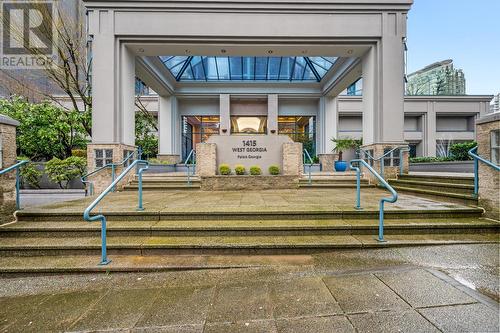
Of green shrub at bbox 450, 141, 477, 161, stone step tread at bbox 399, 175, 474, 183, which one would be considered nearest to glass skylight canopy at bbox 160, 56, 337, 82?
stone step tread at bbox 399, 175, 474, 183

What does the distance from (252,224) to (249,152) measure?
5.31 m

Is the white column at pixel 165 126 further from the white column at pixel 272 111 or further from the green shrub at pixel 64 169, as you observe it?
the white column at pixel 272 111

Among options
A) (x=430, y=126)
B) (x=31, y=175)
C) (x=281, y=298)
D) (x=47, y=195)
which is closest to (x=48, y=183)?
(x=31, y=175)

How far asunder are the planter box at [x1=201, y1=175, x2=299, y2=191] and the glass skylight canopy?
9207mm

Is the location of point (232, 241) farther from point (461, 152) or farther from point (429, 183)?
point (461, 152)

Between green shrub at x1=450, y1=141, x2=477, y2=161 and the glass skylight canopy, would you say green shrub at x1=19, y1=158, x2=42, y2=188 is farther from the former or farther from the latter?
green shrub at x1=450, y1=141, x2=477, y2=161

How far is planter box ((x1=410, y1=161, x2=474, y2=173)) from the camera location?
36.0 ft

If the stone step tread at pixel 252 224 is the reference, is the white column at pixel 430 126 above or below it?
above

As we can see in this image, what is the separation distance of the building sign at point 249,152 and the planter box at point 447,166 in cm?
930

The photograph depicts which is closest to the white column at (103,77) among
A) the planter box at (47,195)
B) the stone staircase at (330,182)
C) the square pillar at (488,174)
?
the planter box at (47,195)

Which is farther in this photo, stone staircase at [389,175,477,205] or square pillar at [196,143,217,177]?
square pillar at [196,143,217,177]

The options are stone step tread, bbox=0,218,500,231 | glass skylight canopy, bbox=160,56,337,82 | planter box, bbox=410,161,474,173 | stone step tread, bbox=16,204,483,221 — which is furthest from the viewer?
glass skylight canopy, bbox=160,56,337,82

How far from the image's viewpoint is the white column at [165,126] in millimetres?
15203

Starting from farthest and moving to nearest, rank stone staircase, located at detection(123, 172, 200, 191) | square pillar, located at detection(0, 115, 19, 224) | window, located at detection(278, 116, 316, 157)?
window, located at detection(278, 116, 316, 157) < stone staircase, located at detection(123, 172, 200, 191) < square pillar, located at detection(0, 115, 19, 224)
